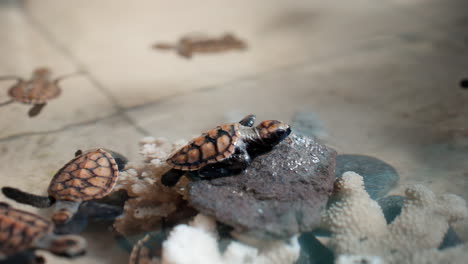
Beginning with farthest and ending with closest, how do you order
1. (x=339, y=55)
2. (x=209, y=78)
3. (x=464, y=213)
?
(x=339, y=55) < (x=209, y=78) < (x=464, y=213)

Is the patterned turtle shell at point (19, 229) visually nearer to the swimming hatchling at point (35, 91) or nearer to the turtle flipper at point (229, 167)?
the turtle flipper at point (229, 167)

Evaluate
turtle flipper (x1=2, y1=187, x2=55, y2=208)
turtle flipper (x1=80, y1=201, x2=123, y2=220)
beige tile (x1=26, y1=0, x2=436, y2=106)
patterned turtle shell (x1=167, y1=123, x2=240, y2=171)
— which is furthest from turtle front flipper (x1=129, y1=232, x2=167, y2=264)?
beige tile (x1=26, y1=0, x2=436, y2=106)

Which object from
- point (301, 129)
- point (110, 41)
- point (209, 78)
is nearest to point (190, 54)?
point (209, 78)

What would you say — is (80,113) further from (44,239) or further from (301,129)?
(301,129)

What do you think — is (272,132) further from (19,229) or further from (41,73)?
(41,73)

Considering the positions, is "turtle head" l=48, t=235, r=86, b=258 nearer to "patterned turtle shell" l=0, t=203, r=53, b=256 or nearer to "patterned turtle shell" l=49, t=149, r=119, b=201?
"patterned turtle shell" l=0, t=203, r=53, b=256

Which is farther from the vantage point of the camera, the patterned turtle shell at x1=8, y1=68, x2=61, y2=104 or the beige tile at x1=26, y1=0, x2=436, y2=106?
the beige tile at x1=26, y1=0, x2=436, y2=106
